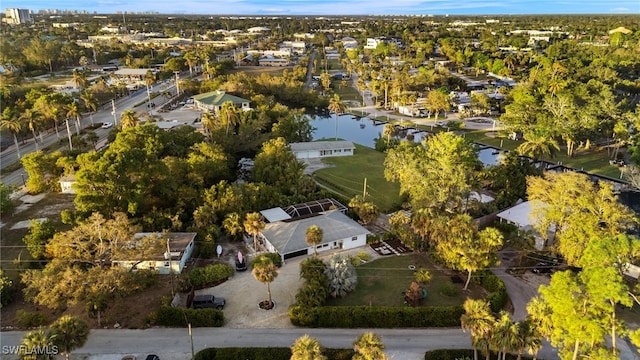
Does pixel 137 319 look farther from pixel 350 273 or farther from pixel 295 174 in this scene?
pixel 295 174

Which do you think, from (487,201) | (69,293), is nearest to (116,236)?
(69,293)

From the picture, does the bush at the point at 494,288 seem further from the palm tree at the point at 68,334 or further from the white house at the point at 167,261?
the palm tree at the point at 68,334

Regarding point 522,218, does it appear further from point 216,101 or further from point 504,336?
point 216,101

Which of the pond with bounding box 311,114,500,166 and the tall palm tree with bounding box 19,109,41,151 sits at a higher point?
the tall palm tree with bounding box 19,109,41,151

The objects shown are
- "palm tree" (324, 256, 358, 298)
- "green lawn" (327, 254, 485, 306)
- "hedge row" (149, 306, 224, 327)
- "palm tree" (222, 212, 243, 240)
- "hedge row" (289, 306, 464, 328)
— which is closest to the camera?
"hedge row" (149, 306, 224, 327)

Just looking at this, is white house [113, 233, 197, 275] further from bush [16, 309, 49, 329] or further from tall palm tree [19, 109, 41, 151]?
tall palm tree [19, 109, 41, 151]

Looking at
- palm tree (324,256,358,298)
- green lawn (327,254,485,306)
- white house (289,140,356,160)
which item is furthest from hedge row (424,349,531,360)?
white house (289,140,356,160)
